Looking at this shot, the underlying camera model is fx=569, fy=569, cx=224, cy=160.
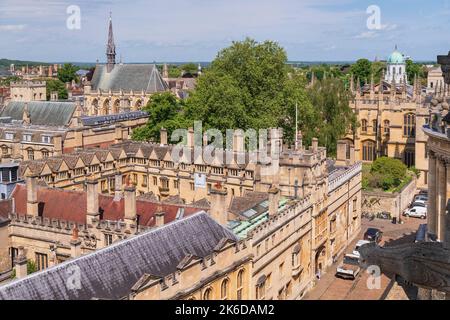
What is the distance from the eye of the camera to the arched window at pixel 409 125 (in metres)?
52.8

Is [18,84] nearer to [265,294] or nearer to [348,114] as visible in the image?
[348,114]

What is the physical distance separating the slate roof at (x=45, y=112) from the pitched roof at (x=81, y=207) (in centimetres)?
2423

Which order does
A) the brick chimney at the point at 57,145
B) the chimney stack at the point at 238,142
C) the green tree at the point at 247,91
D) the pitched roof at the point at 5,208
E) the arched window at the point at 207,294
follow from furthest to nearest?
1. the green tree at the point at 247,91
2. the brick chimney at the point at 57,145
3. the chimney stack at the point at 238,142
4. the pitched roof at the point at 5,208
5. the arched window at the point at 207,294

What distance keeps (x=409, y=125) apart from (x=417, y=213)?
45.5 feet

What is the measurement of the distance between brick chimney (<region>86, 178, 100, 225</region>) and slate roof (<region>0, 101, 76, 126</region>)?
27.8 metres

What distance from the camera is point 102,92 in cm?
7375

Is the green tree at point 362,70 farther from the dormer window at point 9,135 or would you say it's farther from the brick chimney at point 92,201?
the brick chimney at point 92,201

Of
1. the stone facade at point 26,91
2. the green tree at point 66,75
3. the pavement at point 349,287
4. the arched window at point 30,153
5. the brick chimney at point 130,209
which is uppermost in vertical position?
the green tree at point 66,75

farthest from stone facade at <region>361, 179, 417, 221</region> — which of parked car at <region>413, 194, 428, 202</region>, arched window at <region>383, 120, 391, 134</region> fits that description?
arched window at <region>383, 120, 391, 134</region>

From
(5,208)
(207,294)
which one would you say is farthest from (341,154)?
(207,294)

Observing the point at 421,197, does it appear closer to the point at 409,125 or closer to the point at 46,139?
the point at 409,125

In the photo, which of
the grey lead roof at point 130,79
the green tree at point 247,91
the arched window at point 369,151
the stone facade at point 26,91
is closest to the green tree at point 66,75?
the grey lead roof at point 130,79

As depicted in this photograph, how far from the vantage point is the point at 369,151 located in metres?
56.8

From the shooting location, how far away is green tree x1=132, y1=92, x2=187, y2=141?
4636 cm
